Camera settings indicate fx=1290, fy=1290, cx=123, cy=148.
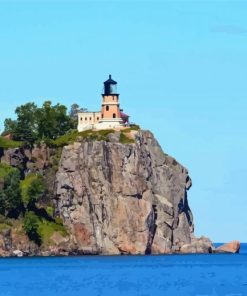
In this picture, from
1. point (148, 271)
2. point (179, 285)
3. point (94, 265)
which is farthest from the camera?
point (94, 265)

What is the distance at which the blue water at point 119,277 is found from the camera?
431ft

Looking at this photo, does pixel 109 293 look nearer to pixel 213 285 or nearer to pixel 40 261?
pixel 213 285

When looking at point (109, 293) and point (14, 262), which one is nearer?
point (109, 293)

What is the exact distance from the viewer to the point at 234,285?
141125 mm

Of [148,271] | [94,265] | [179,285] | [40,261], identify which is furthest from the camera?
[40,261]

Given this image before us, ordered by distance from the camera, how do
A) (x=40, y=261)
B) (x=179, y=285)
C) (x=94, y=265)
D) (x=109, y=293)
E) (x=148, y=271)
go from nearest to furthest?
(x=109, y=293), (x=179, y=285), (x=148, y=271), (x=94, y=265), (x=40, y=261)

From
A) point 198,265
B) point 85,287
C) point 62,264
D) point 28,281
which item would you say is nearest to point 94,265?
point 62,264

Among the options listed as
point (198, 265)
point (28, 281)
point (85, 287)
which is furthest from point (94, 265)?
point (85, 287)

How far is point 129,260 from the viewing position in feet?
630

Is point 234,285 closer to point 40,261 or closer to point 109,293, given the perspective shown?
point 109,293

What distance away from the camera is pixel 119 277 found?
509ft

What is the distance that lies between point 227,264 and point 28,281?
189 feet

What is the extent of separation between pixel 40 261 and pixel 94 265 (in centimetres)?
1629

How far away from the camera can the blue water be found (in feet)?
431
